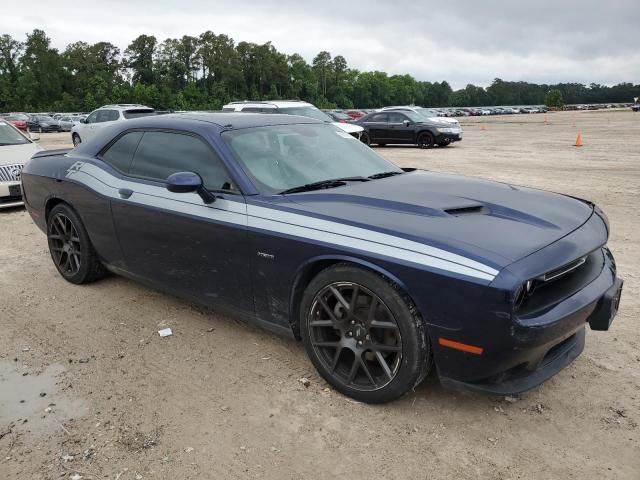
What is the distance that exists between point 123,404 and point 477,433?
1.91 metres

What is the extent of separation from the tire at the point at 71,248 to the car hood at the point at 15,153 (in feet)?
13.7

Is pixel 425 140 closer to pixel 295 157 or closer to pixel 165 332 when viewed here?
pixel 295 157

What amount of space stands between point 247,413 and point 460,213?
158cm

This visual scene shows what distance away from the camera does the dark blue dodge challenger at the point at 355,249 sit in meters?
2.43

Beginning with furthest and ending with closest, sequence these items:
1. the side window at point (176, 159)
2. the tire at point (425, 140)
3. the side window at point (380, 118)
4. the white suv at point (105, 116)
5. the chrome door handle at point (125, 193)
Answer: the side window at point (380, 118) < the tire at point (425, 140) < the white suv at point (105, 116) < the chrome door handle at point (125, 193) < the side window at point (176, 159)

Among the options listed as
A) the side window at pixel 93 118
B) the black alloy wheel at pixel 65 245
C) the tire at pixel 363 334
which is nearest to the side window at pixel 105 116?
the side window at pixel 93 118

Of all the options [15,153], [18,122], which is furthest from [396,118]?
[18,122]

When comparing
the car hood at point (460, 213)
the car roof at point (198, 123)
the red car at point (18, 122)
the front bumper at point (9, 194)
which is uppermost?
the car roof at point (198, 123)

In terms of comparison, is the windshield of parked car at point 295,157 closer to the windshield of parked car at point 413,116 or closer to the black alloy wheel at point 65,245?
the black alloy wheel at point 65,245

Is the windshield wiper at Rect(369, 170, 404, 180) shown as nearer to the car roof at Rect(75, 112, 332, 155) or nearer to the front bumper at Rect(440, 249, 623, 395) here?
the car roof at Rect(75, 112, 332, 155)

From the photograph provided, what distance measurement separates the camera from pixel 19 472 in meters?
2.39

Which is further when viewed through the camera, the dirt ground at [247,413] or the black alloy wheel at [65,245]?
the black alloy wheel at [65,245]

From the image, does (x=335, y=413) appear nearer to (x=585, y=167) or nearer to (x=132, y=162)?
(x=132, y=162)

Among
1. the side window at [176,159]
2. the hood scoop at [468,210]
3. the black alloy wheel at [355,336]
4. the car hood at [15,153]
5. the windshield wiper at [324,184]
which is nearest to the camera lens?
the black alloy wheel at [355,336]
